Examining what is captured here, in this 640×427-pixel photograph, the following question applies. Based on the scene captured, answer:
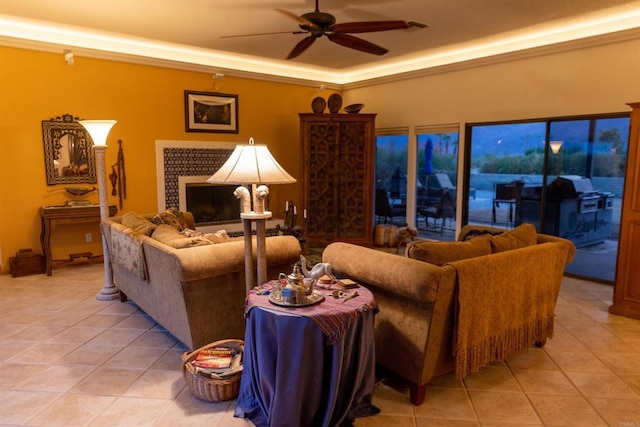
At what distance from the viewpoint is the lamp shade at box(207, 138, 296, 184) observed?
8.23 feet

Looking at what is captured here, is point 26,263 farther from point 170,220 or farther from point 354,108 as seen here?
point 354,108

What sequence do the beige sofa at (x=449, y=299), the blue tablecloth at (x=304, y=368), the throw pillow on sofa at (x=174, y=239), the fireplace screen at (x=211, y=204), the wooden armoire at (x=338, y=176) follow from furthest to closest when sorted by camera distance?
1. the wooden armoire at (x=338, y=176)
2. the fireplace screen at (x=211, y=204)
3. the throw pillow on sofa at (x=174, y=239)
4. the beige sofa at (x=449, y=299)
5. the blue tablecloth at (x=304, y=368)

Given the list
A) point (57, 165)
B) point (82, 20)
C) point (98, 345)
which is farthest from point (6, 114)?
point (98, 345)

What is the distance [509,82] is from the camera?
Answer: 560cm

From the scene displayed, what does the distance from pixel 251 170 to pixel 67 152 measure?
12.8 ft

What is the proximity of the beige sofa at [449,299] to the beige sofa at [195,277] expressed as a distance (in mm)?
586

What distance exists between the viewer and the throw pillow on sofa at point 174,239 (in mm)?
2961

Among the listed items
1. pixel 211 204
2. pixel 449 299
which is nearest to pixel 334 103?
pixel 211 204

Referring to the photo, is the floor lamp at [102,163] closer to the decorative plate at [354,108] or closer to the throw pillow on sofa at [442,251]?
A: the throw pillow on sofa at [442,251]

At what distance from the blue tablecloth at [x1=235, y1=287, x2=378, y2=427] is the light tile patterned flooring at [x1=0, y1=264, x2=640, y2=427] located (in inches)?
7.3

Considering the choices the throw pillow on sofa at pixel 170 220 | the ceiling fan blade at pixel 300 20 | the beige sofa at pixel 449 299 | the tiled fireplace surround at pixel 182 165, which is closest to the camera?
the beige sofa at pixel 449 299

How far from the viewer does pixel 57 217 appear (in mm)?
5047

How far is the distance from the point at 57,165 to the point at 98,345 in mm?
2906

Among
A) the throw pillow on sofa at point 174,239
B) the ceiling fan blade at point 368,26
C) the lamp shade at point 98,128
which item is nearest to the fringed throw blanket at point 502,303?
the throw pillow on sofa at point 174,239
